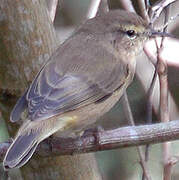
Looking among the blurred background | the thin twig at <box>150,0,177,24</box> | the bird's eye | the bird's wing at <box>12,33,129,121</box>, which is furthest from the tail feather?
the blurred background

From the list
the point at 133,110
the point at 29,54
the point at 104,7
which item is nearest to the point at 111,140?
the point at 29,54

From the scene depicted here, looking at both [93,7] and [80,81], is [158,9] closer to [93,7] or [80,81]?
[93,7]

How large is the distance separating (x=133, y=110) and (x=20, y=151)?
2055mm

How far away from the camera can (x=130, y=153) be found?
15.3 feet

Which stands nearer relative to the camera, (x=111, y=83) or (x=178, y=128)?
(x=178, y=128)

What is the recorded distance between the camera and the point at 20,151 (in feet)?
9.56

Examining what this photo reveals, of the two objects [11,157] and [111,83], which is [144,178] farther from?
[11,157]

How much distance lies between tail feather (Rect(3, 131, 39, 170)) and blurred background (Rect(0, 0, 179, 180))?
1409 millimetres

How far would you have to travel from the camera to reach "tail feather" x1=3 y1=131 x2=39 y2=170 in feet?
9.41

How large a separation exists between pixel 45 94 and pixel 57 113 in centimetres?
16

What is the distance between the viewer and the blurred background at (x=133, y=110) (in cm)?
460

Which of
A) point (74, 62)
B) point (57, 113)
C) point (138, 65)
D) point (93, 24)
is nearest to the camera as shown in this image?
point (57, 113)

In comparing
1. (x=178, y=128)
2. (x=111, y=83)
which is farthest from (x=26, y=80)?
(x=178, y=128)

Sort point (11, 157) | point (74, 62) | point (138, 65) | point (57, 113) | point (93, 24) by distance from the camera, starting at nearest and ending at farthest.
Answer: point (11, 157), point (57, 113), point (74, 62), point (93, 24), point (138, 65)
